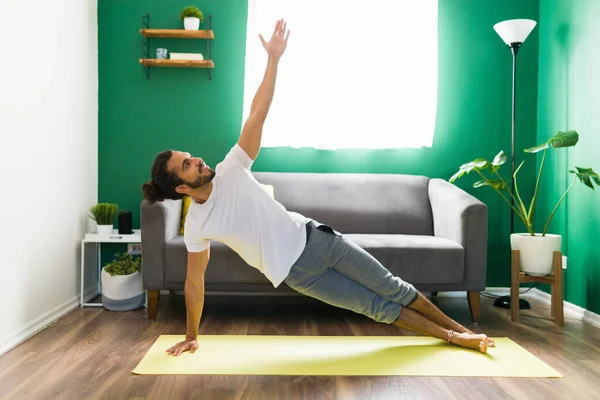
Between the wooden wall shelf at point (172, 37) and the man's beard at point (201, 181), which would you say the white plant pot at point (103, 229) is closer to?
the wooden wall shelf at point (172, 37)

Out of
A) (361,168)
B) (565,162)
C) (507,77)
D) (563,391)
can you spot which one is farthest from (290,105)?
(563,391)

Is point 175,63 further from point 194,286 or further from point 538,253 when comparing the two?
point 538,253

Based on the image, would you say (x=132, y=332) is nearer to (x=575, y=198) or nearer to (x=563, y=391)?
(x=563, y=391)

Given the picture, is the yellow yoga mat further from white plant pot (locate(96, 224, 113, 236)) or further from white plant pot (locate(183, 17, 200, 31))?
white plant pot (locate(183, 17, 200, 31))

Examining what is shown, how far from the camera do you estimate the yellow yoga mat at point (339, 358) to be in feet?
7.26

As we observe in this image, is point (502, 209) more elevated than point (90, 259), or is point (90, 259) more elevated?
point (502, 209)

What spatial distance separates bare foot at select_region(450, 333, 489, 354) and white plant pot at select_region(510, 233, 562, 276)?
2.81 feet

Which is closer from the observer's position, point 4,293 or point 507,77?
point 4,293

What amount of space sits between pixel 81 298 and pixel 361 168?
2.04 m

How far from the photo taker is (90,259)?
3752 mm

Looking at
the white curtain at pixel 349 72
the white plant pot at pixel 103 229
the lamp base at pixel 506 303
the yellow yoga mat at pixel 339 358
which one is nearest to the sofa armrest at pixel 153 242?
the yellow yoga mat at pixel 339 358

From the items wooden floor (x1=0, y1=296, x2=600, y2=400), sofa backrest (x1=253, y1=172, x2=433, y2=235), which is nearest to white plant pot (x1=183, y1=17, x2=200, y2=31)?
sofa backrest (x1=253, y1=172, x2=433, y2=235)

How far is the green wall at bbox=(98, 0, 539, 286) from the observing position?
396cm

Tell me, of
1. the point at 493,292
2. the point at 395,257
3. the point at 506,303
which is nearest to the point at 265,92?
the point at 395,257
